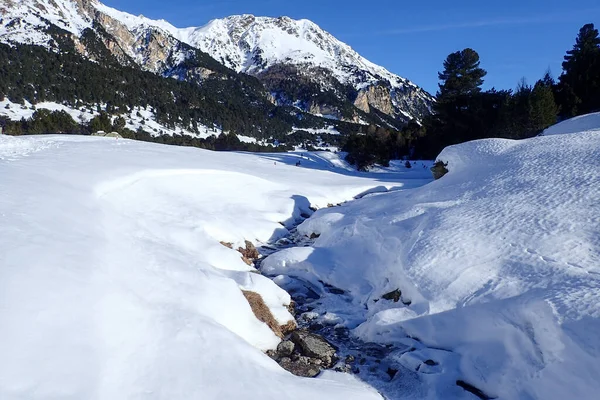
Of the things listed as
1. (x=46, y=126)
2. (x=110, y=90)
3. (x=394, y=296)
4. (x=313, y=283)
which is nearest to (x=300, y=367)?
(x=394, y=296)

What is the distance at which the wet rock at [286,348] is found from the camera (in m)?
7.67

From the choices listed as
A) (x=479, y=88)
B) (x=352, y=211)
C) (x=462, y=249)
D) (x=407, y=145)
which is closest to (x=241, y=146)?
(x=407, y=145)

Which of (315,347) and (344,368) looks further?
(315,347)

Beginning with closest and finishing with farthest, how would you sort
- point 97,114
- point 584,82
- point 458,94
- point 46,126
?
point 584,82
point 458,94
point 46,126
point 97,114

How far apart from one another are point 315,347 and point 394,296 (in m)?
2.75

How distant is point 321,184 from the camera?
1021 inches

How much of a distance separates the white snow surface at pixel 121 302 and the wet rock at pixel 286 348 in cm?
31

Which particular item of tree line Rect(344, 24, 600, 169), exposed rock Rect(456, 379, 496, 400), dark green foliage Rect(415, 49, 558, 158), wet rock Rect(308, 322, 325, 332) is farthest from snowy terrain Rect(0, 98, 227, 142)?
exposed rock Rect(456, 379, 496, 400)

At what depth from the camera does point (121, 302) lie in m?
6.36

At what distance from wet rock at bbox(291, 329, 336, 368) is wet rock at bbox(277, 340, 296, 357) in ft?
0.60

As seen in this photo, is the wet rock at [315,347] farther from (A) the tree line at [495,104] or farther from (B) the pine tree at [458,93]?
(B) the pine tree at [458,93]

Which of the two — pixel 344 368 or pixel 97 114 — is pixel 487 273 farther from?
pixel 97 114

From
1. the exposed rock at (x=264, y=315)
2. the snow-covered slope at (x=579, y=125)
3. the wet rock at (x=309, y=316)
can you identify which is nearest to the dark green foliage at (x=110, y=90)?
the snow-covered slope at (x=579, y=125)

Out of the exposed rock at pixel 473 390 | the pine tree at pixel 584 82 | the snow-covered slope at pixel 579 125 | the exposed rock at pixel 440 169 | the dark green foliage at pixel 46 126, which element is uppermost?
the pine tree at pixel 584 82
